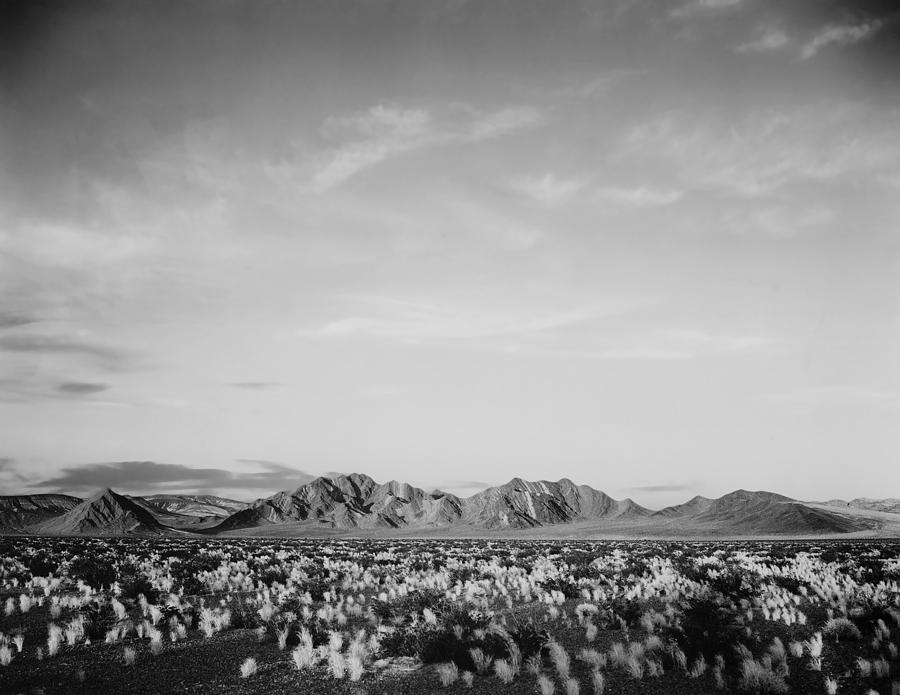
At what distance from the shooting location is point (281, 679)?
10.4 metres

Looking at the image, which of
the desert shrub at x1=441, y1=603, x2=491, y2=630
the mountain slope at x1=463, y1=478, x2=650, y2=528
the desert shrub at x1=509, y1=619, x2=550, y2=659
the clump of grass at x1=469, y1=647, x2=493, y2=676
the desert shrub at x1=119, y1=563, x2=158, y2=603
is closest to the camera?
the clump of grass at x1=469, y1=647, x2=493, y2=676

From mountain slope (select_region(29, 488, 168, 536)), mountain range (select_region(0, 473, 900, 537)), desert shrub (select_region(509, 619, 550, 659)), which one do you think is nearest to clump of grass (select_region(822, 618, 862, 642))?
desert shrub (select_region(509, 619, 550, 659))

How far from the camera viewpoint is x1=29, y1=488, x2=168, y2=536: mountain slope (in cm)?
12825

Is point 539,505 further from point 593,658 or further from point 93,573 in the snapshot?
point 593,658

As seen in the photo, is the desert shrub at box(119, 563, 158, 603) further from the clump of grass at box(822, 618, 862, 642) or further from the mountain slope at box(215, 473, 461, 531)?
the mountain slope at box(215, 473, 461, 531)

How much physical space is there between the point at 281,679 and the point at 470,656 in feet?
12.1

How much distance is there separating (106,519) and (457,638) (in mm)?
153984

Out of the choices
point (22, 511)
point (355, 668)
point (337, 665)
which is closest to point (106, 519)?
point (22, 511)

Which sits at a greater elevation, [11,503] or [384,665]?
[384,665]

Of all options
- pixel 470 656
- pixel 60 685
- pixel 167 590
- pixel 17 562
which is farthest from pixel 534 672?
pixel 17 562

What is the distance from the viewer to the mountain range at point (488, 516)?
108688 mm

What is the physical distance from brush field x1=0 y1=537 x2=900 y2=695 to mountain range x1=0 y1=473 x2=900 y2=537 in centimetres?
9301

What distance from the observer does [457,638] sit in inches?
463

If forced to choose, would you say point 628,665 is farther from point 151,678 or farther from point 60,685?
point 60,685
